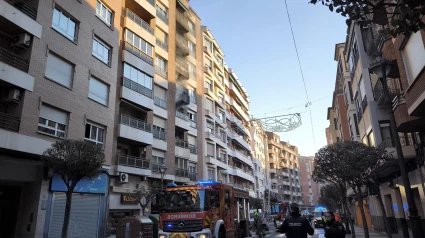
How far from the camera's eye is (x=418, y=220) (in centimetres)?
807

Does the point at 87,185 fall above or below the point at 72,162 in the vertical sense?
below

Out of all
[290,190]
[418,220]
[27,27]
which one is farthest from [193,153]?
[290,190]

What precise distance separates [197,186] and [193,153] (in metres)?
21.8

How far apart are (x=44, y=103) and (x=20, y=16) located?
13.8 feet

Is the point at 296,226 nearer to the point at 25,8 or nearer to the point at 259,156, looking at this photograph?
the point at 25,8

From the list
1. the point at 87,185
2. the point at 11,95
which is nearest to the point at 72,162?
the point at 11,95

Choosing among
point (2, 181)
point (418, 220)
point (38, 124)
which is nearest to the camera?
point (418, 220)

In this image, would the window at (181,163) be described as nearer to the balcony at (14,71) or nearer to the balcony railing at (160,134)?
the balcony railing at (160,134)

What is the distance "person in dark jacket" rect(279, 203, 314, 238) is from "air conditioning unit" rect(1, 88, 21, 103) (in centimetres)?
1333

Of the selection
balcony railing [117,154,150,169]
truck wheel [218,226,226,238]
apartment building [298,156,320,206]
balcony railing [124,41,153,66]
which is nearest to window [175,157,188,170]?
balcony railing [117,154,150,169]

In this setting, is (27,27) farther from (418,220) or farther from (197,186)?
(418,220)

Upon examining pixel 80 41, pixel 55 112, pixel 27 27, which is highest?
pixel 80 41

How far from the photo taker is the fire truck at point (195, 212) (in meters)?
12.5

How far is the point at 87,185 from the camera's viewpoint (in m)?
18.2
